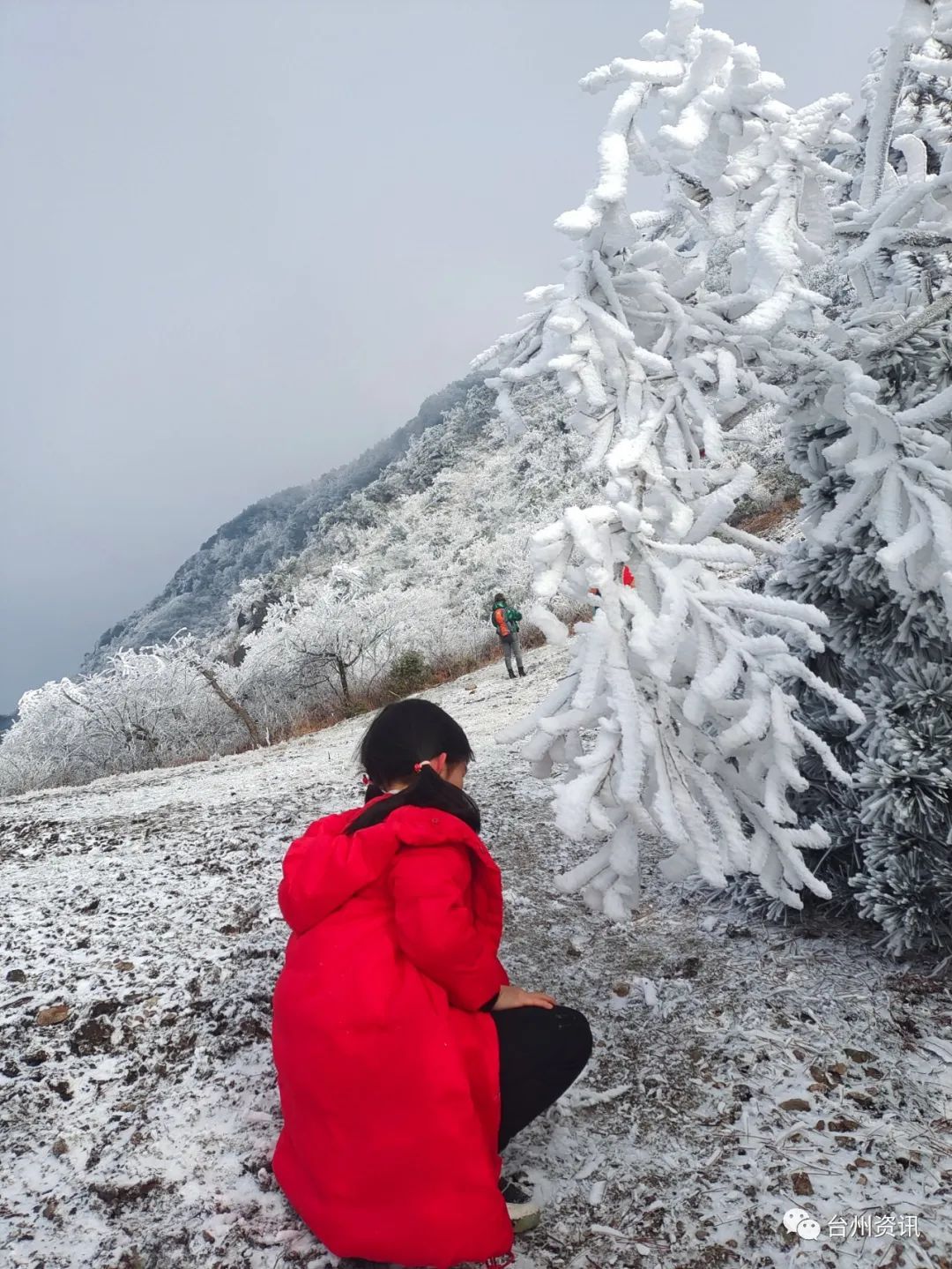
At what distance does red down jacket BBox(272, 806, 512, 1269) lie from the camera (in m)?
1.59

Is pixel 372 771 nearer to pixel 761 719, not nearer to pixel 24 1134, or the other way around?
pixel 761 719

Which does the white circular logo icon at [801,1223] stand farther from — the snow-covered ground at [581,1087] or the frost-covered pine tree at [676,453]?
the frost-covered pine tree at [676,453]

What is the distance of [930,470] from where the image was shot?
6.41 ft

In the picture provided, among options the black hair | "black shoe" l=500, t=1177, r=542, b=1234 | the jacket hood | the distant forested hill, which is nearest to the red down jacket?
the jacket hood

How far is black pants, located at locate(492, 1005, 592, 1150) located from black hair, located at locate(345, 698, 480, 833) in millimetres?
516

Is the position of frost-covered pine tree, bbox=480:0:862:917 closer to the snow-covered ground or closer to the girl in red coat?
the girl in red coat

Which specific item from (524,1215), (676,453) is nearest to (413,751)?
(676,453)

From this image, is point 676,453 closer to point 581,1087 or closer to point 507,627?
point 581,1087

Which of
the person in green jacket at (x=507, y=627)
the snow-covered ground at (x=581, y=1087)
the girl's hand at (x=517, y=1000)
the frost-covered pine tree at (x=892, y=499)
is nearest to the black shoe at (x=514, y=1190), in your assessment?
the snow-covered ground at (x=581, y=1087)

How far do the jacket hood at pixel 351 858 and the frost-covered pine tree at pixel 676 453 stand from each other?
1.05 feet

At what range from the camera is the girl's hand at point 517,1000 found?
76.3 inches

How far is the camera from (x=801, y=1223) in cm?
186

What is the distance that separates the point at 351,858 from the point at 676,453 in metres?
1.37

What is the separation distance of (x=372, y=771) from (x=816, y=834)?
129 centimetres
